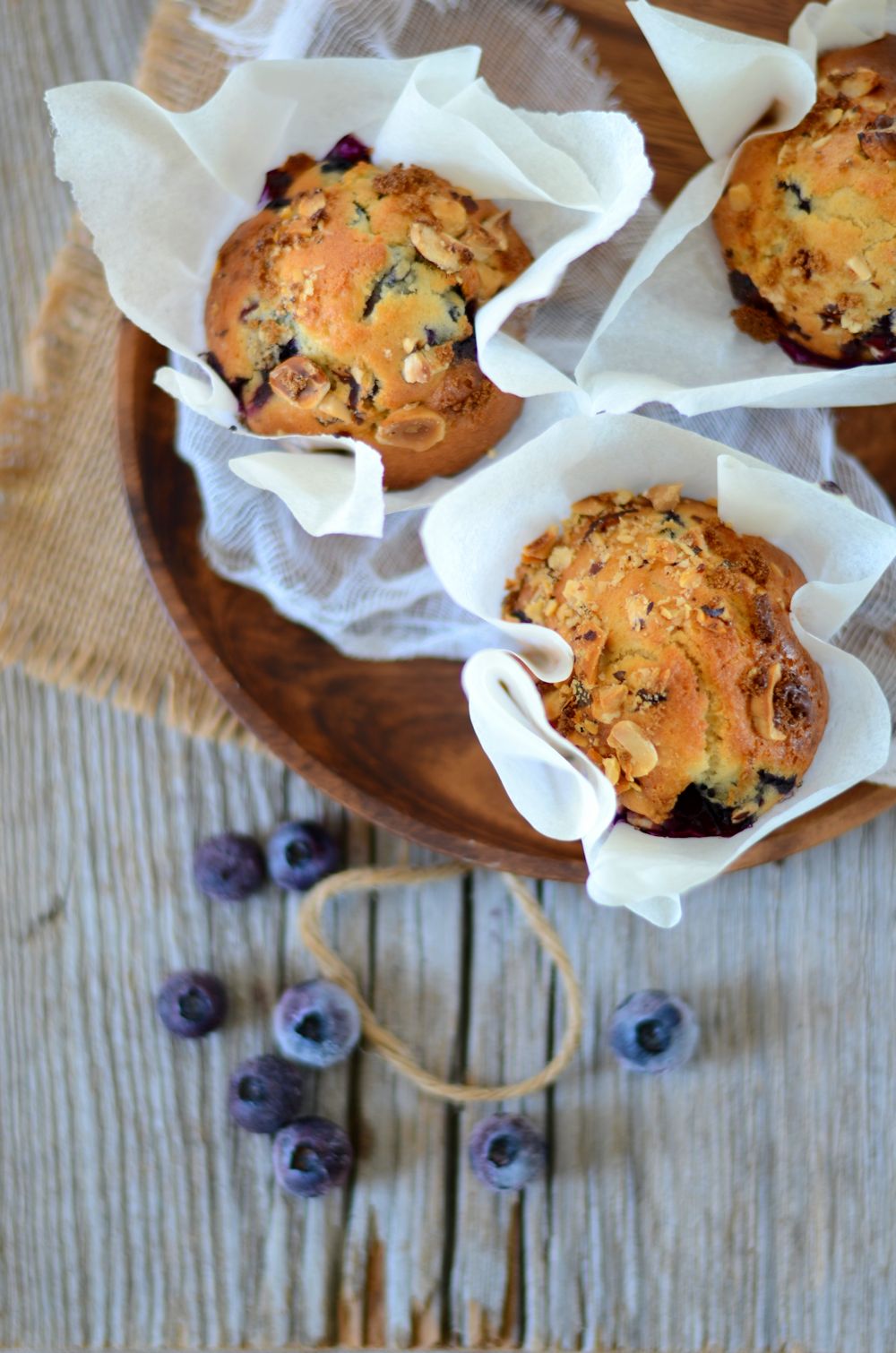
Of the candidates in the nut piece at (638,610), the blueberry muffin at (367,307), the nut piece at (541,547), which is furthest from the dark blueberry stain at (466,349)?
the nut piece at (638,610)

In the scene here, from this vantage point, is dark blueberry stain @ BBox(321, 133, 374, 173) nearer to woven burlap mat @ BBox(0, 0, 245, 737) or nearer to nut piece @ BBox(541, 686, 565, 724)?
woven burlap mat @ BBox(0, 0, 245, 737)

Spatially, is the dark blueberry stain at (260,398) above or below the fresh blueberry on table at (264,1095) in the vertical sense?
above

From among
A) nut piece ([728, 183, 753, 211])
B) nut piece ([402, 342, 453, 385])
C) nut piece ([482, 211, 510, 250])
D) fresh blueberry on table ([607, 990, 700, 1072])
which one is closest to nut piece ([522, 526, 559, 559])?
nut piece ([402, 342, 453, 385])

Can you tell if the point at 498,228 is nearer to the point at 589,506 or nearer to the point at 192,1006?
the point at 589,506

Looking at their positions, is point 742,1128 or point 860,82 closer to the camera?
point 860,82

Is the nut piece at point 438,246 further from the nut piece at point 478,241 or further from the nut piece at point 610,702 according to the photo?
the nut piece at point 610,702

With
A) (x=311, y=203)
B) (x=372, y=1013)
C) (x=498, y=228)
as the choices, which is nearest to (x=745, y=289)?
(x=498, y=228)

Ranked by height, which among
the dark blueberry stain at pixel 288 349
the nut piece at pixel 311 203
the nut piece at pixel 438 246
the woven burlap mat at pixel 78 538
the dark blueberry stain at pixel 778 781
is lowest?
the woven burlap mat at pixel 78 538
